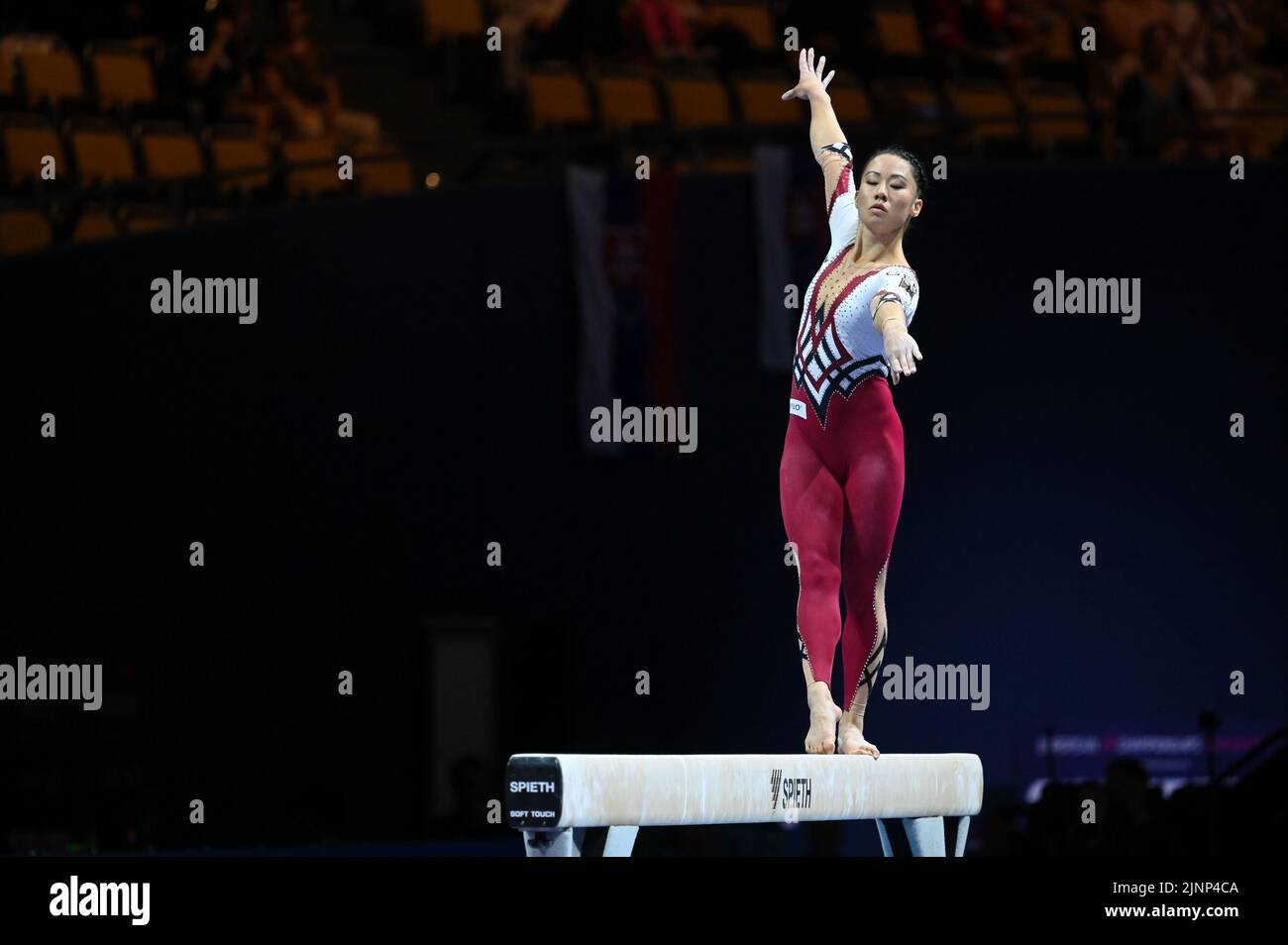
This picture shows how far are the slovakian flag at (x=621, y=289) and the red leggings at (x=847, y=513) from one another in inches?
231

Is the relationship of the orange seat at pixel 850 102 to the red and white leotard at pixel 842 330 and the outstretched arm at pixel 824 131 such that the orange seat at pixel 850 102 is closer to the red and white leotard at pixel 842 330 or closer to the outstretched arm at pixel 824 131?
the outstretched arm at pixel 824 131

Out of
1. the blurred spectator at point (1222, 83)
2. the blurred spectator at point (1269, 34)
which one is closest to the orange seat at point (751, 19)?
the blurred spectator at point (1222, 83)

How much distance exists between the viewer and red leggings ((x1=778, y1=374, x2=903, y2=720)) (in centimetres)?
659

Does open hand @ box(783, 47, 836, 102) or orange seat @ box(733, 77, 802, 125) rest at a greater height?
orange seat @ box(733, 77, 802, 125)

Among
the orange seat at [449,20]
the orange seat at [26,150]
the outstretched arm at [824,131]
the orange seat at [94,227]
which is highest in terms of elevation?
the orange seat at [449,20]

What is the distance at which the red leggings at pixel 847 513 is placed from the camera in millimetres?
6586

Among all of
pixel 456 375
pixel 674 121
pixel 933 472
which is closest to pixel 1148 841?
pixel 933 472

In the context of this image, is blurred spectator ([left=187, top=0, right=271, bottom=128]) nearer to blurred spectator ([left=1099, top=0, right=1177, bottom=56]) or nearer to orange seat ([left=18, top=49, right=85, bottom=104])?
orange seat ([left=18, top=49, right=85, bottom=104])

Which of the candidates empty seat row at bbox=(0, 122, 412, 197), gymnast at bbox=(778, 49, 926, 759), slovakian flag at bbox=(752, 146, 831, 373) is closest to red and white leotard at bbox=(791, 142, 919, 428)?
gymnast at bbox=(778, 49, 926, 759)

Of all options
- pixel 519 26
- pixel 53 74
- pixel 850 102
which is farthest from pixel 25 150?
pixel 850 102
